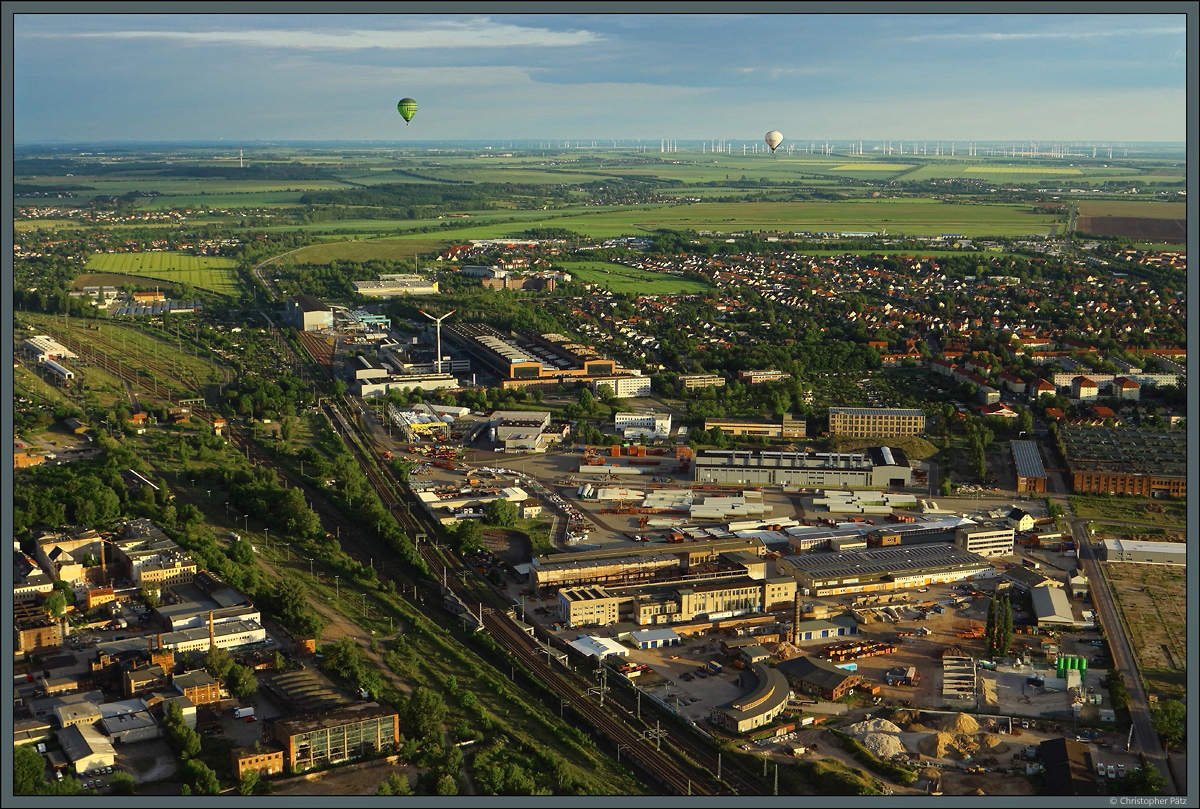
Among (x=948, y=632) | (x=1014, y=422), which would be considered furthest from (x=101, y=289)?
(x=948, y=632)

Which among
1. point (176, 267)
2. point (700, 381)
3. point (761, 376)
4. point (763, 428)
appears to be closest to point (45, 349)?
point (700, 381)

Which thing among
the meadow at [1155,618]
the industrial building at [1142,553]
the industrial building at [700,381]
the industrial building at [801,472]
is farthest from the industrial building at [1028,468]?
the industrial building at [700,381]

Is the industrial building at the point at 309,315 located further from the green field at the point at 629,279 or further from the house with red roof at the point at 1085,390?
the house with red roof at the point at 1085,390

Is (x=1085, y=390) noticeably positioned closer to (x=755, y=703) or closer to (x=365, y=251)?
(x=755, y=703)

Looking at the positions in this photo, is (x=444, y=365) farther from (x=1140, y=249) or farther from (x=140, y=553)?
(x=1140, y=249)

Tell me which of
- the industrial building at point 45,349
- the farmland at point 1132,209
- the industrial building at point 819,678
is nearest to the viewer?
the industrial building at point 819,678

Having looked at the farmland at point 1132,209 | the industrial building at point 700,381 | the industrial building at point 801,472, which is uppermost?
the farmland at point 1132,209
